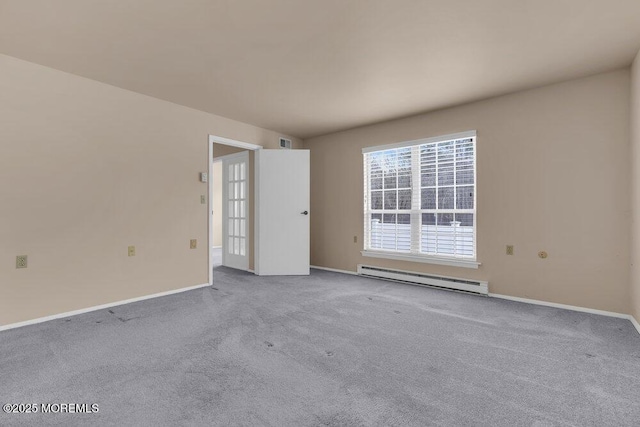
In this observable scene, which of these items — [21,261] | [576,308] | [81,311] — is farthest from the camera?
[576,308]

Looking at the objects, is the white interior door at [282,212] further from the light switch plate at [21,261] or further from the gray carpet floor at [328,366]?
the light switch plate at [21,261]

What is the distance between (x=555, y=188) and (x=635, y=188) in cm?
62

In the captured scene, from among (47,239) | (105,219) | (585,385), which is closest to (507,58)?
(585,385)

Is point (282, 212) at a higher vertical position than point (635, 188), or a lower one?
lower

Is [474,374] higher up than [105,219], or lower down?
lower down

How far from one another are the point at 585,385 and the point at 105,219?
13.9 feet

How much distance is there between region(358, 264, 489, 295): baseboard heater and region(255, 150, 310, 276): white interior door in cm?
105

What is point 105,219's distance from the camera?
3234 mm

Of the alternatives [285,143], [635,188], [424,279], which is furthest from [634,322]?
[285,143]

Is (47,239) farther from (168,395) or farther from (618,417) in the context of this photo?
(618,417)

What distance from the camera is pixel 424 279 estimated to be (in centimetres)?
418

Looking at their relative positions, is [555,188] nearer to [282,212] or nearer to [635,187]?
[635,187]

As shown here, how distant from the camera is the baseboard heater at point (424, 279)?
3.75 metres

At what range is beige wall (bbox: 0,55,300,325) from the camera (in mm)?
2689
